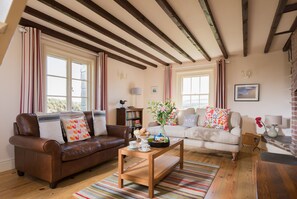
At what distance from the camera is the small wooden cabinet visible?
471 cm

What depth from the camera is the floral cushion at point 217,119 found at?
144 inches

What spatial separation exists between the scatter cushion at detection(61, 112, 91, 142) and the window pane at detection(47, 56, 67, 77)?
1.03 meters

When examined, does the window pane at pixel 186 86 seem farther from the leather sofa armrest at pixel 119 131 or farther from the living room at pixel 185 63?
the leather sofa armrest at pixel 119 131

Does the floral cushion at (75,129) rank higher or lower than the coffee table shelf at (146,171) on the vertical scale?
higher

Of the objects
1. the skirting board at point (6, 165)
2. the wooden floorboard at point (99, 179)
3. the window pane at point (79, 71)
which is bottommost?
the wooden floorboard at point (99, 179)

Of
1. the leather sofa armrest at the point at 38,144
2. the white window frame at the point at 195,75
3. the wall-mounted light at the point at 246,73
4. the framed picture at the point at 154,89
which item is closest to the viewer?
the leather sofa armrest at the point at 38,144

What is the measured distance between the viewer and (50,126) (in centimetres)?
258

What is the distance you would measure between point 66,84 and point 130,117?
78.7 inches

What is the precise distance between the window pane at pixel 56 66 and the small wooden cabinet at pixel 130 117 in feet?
5.74

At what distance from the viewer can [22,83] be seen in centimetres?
283

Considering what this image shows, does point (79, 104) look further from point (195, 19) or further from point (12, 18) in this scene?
point (12, 18)

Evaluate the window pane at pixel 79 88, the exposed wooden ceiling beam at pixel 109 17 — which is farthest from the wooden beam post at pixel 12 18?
the window pane at pixel 79 88

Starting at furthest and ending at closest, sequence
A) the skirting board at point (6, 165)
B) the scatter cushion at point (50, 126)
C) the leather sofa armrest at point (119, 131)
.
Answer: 1. the leather sofa armrest at point (119, 131)
2. the skirting board at point (6, 165)
3. the scatter cushion at point (50, 126)

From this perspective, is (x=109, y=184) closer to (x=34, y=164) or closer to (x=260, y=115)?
(x=34, y=164)
